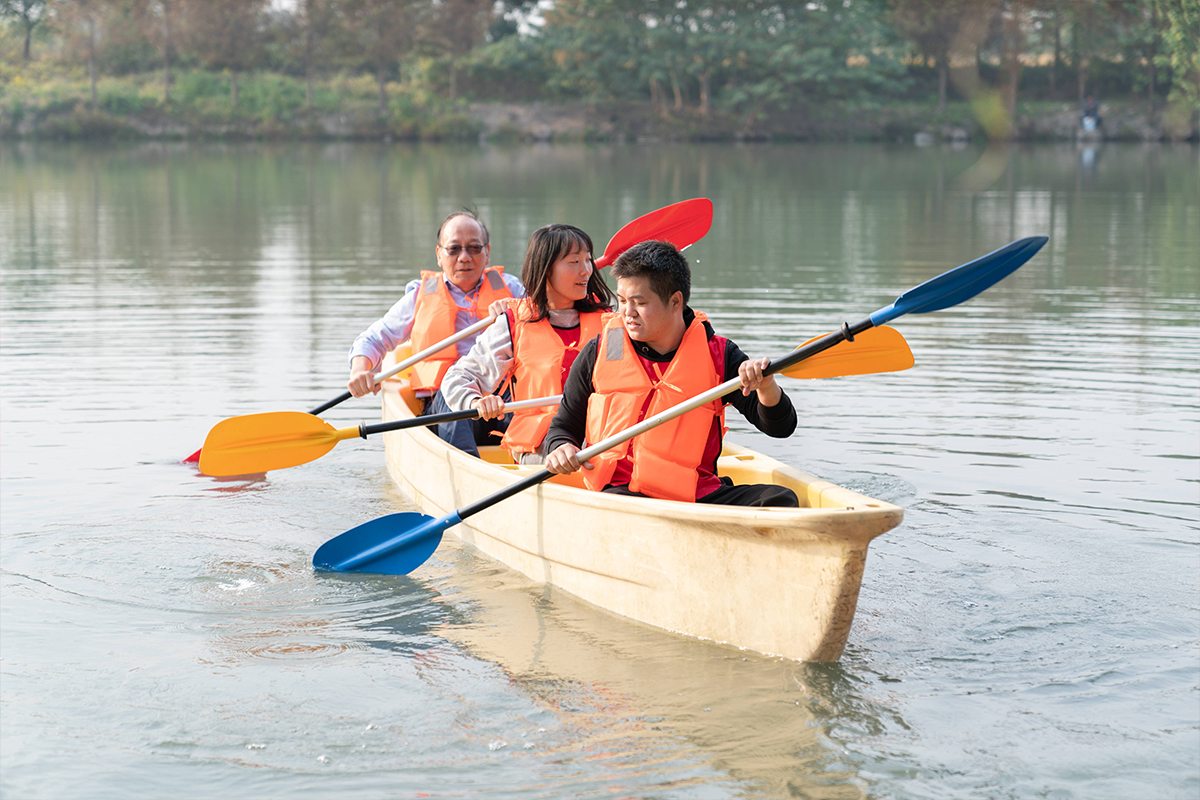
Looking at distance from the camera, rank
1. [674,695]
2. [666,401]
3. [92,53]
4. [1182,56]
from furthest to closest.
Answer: [92,53] → [1182,56] → [666,401] → [674,695]

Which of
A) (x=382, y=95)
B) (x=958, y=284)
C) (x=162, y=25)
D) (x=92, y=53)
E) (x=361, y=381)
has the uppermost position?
(x=162, y=25)

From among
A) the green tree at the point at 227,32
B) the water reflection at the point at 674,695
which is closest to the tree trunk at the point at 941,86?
the green tree at the point at 227,32

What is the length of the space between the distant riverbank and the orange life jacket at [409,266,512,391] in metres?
37.9

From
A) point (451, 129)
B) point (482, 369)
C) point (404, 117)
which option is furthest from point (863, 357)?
point (404, 117)

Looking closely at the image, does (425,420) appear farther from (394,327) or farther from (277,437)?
(394,327)

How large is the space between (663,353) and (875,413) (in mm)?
3054

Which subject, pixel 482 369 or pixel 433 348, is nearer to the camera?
pixel 482 369

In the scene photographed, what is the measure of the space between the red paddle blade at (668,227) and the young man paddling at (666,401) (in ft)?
5.03

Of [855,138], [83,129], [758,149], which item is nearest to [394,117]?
[83,129]

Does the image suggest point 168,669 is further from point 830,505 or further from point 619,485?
point 830,505

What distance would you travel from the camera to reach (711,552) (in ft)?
11.7

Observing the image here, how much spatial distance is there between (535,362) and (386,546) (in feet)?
3.12

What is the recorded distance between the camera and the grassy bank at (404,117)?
40938mm

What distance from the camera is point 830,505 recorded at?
3646 millimetres
